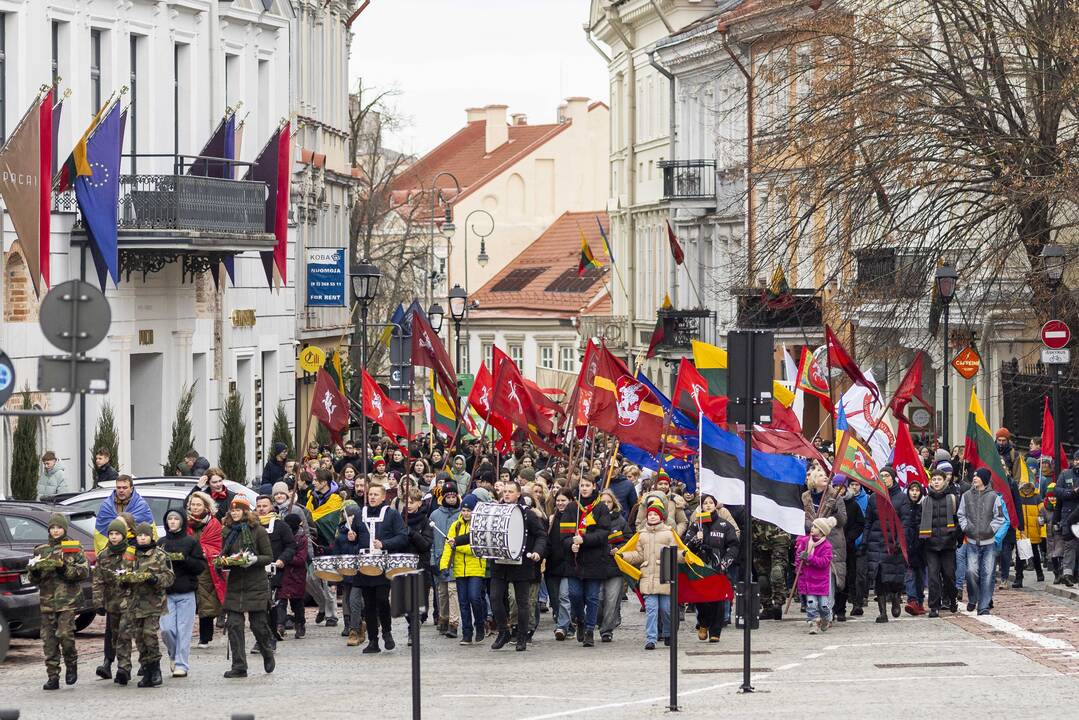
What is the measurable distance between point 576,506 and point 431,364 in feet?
33.2

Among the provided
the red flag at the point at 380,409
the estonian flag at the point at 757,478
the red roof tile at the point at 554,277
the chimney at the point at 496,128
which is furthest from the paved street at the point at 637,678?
the chimney at the point at 496,128

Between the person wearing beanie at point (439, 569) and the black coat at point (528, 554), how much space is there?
3.38 ft

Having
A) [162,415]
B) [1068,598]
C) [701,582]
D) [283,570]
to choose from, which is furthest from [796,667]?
[162,415]

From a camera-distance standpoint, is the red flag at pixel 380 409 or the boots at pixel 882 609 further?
the red flag at pixel 380 409

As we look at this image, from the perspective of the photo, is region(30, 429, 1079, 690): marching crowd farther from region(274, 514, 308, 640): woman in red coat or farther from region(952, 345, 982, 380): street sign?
region(952, 345, 982, 380): street sign

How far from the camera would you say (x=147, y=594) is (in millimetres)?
19031

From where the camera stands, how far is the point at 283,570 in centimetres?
2245

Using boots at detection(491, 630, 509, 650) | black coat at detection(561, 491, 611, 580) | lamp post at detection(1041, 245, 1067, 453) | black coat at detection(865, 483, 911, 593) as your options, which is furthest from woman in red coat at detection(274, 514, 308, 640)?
lamp post at detection(1041, 245, 1067, 453)

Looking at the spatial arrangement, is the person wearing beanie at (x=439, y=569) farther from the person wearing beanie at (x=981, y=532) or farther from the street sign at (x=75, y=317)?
the street sign at (x=75, y=317)

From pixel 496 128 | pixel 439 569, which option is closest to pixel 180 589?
pixel 439 569

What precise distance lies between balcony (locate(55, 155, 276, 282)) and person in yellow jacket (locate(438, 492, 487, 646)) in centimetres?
1303

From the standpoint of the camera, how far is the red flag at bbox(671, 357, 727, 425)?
891 inches

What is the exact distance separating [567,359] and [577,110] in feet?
56.6

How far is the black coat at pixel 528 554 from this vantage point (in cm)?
2167
